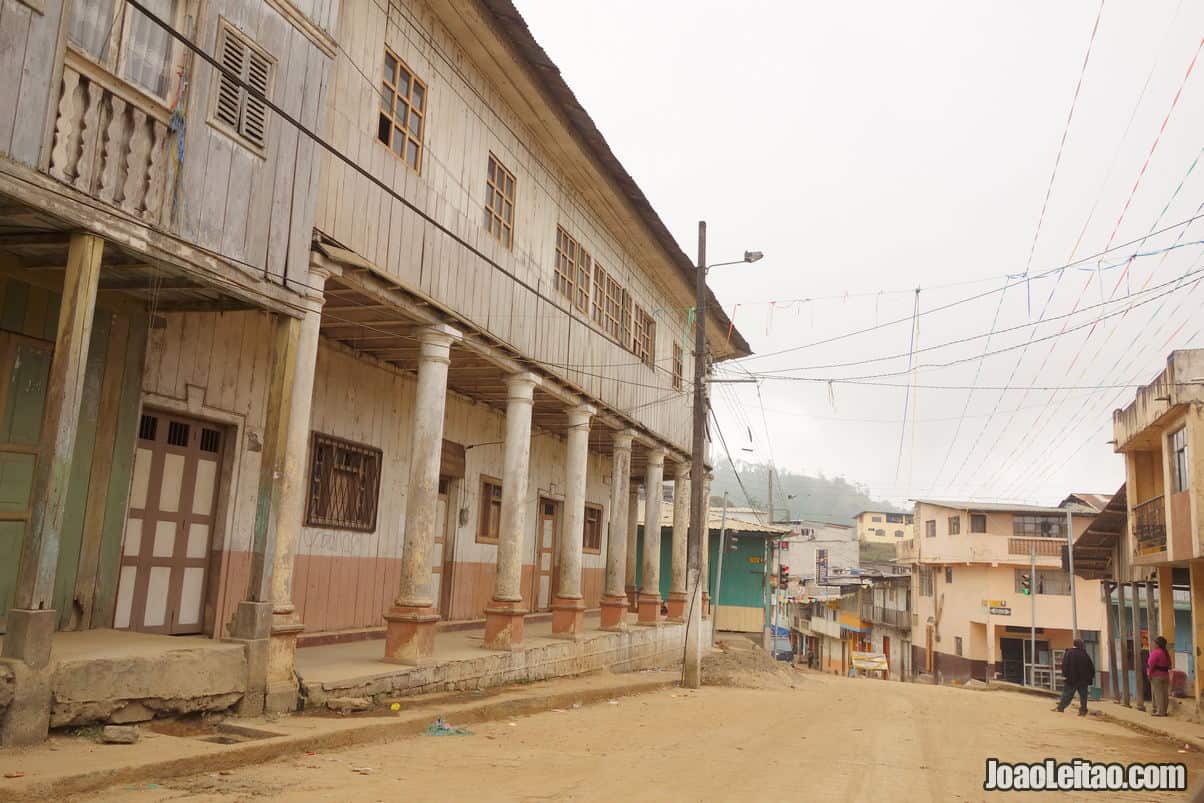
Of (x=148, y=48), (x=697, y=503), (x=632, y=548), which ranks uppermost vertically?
(x=148, y=48)

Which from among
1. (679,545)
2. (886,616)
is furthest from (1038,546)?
(679,545)

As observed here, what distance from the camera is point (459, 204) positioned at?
12336 millimetres

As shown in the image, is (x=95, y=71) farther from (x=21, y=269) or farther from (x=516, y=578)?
(x=516, y=578)

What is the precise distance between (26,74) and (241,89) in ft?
7.51

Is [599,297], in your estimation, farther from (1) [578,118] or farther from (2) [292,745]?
(2) [292,745]

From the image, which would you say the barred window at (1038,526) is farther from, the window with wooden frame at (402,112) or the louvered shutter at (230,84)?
the louvered shutter at (230,84)

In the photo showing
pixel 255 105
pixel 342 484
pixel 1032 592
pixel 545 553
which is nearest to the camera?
pixel 255 105

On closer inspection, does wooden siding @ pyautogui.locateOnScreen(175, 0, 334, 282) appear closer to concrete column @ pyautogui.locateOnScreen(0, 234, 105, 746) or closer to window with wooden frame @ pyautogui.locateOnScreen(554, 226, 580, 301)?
concrete column @ pyautogui.locateOnScreen(0, 234, 105, 746)

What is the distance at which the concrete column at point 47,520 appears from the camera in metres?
6.21

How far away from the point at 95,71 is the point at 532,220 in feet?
27.2

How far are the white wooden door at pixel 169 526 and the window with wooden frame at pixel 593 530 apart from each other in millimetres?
13110

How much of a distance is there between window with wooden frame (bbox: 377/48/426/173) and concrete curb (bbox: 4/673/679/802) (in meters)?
6.37

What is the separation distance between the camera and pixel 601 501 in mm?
23703

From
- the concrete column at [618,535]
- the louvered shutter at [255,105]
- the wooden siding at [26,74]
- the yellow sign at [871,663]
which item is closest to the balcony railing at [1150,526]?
the concrete column at [618,535]
